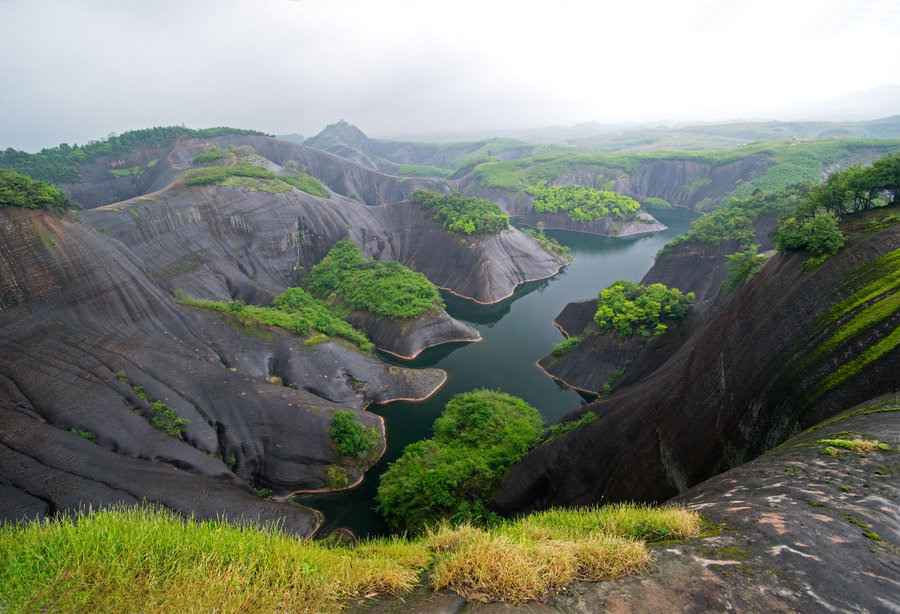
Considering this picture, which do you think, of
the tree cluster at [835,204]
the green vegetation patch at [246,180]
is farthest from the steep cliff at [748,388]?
the green vegetation patch at [246,180]

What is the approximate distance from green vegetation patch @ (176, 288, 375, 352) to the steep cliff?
15.8m

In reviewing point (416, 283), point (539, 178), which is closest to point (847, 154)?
point (539, 178)

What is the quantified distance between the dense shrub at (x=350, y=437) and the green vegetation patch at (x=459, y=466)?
9.11 ft

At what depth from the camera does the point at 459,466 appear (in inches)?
575

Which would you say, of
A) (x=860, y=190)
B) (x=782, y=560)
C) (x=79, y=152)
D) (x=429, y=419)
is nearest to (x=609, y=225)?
(x=429, y=419)

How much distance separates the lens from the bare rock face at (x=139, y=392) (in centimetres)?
1341

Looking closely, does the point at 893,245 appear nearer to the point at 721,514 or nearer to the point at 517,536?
the point at 721,514

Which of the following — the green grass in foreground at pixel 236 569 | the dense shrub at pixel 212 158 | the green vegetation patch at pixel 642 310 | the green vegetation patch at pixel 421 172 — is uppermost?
the green vegetation patch at pixel 421 172

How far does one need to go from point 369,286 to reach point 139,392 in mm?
17515

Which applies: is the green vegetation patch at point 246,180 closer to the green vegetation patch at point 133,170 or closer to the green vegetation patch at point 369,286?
the green vegetation patch at point 369,286

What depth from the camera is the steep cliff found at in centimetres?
741

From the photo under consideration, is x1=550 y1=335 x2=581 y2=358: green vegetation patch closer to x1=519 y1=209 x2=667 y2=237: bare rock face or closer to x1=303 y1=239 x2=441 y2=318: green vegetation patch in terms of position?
x1=303 y1=239 x2=441 y2=318: green vegetation patch

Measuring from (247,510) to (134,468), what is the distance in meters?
4.14

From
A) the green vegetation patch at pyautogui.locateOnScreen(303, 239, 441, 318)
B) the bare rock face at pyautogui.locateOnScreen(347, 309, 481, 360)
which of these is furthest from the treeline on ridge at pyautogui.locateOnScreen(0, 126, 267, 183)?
the bare rock face at pyautogui.locateOnScreen(347, 309, 481, 360)
